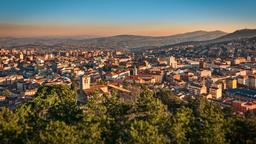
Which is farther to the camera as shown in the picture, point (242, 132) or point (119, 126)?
point (119, 126)

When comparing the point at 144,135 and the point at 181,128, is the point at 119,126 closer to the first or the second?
the point at 144,135

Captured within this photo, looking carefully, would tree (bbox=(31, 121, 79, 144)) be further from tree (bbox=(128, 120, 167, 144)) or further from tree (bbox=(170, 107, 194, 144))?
tree (bbox=(170, 107, 194, 144))

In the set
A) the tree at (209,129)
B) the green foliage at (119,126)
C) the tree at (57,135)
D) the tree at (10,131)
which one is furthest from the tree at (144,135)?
the tree at (10,131)

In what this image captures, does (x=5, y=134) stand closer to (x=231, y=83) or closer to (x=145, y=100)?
(x=145, y=100)

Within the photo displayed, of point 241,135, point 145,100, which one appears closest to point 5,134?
point 145,100

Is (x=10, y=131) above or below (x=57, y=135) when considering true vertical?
below

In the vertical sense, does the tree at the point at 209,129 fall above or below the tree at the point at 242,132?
above

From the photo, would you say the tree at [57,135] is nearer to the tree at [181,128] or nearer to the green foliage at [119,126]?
the green foliage at [119,126]

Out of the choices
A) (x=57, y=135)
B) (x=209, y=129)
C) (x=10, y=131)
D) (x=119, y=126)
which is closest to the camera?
(x=57, y=135)

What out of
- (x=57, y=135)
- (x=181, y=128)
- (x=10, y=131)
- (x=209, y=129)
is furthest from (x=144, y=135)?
(x=10, y=131)
